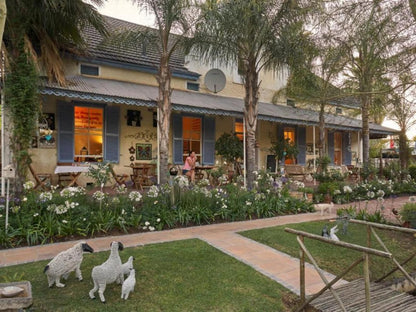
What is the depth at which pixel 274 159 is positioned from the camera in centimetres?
1505

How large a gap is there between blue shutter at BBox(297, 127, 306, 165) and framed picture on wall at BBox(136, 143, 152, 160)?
8225mm

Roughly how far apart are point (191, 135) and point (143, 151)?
226 cm

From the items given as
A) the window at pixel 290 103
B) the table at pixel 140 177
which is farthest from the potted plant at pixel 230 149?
the window at pixel 290 103

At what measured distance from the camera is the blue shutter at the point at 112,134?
34.8 ft

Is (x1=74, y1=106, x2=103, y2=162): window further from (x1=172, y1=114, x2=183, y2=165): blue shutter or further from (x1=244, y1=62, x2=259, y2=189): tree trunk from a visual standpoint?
(x1=244, y1=62, x2=259, y2=189): tree trunk

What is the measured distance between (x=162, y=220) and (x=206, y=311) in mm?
3439

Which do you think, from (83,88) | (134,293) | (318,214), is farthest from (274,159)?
(134,293)

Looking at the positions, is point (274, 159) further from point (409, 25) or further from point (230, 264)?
point (230, 264)

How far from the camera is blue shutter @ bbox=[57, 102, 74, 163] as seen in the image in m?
9.67

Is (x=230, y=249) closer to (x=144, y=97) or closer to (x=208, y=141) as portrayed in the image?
(x=144, y=97)

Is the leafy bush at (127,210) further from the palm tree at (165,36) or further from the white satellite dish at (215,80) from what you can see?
the white satellite dish at (215,80)

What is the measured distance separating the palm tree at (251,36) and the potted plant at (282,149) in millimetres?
5746

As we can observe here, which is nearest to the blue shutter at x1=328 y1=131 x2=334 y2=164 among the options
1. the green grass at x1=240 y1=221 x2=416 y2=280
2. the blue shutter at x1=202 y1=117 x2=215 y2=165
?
the blue shutter at x1=202 y1=117 x2=215 y2=165

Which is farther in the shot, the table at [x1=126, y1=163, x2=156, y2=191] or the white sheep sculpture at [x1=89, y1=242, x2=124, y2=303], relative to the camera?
the table at [x1=126, y1=163, x2=156, y2=191]
